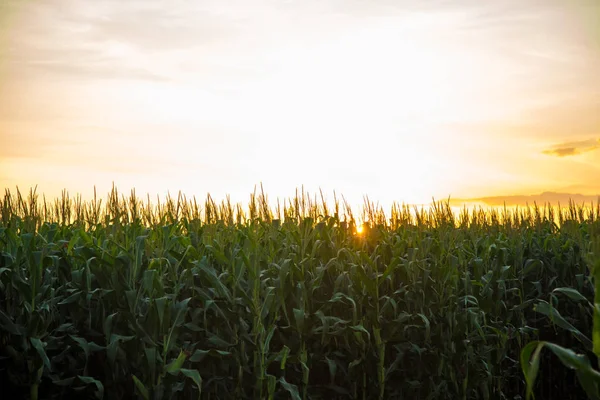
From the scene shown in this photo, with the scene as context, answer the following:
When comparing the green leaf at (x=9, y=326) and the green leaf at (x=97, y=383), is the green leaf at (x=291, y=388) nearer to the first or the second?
the green leaf at (x=97, y=383)

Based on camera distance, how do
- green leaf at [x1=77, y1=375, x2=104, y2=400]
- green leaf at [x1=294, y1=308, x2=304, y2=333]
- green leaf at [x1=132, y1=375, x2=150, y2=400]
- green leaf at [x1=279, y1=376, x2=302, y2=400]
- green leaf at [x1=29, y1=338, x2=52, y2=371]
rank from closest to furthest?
1. green leaf at [x1=132, y1=375, x2=150, y2=400]
2. green leaf at [x1=29, y1=338, x2=52, y2=371]
3. green leaf at [x1=77, y1=375, x2=104, y2=400]
4. green leaf at [x1=279, y1=376, x2=302, y2=400]
5. green leaf at [x1=294, y1=308, x2=304, y2=333]

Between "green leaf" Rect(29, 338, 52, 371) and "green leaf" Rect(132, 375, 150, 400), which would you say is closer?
"green leaf" Rect(132, 375, 150, 400)

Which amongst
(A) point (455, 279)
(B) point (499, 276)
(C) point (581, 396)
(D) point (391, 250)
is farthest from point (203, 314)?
(C) point (581, 396)

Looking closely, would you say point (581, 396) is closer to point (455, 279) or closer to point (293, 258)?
point (455, 279)

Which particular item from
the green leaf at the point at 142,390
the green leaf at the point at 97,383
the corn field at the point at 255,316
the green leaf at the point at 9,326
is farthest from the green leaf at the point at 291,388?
the green leaf at the point at 9,326

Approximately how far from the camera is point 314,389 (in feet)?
25.1

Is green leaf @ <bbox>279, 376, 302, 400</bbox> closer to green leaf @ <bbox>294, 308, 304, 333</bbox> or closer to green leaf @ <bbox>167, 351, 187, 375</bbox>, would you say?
green leaf @ <bbox>294, 308, 304, 333</bbox>

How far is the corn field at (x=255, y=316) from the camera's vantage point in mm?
6793

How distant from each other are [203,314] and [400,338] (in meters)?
Result: 2.56

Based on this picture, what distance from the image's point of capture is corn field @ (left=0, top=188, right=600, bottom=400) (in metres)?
6.79

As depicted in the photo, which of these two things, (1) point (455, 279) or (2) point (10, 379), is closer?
(2) point (10, 379)

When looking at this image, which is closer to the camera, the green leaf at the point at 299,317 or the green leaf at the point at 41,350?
the green leaf at the point at 41,350

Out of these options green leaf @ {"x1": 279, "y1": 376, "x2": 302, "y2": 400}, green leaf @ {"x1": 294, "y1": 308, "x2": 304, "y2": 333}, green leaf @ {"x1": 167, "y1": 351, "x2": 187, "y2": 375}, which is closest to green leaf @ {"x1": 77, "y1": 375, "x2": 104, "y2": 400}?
green leaf @ {"x1": 167, "y1": 351, "x2": 187, "y2": 375}

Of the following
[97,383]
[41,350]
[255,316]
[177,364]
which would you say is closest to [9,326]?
[41,350]
